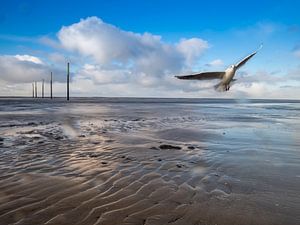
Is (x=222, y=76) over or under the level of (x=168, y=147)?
over

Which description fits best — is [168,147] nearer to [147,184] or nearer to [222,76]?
[222,76]

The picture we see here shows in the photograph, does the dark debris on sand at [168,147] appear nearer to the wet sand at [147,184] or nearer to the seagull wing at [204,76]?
the wet sand at [147,184]

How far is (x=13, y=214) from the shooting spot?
3.92 metres

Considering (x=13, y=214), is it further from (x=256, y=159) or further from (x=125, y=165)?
(x=256, y=159)

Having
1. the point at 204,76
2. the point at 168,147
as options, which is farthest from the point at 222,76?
the point at 168,147

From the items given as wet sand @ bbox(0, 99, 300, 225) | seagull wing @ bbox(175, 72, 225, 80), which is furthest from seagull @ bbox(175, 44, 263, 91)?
wet sand @ bbox(0, 99, 300, 225)

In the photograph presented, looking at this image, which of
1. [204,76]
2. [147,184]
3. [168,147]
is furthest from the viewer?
[204,76]

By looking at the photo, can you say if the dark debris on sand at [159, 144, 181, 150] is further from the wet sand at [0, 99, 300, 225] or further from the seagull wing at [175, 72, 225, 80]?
the seagull wing at [175, 72, 225, 80]

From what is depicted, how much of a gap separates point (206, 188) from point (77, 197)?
2361 millimetres

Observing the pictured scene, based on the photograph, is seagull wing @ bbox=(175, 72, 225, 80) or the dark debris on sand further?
seagull wing @ bbox=(175, 72, 225, 80)

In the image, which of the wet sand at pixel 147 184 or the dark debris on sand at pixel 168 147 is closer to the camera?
the wet sand at pixel 147 184

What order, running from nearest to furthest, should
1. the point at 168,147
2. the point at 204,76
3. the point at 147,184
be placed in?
the point at 147,184
the point at 168,147
the point at 204,76

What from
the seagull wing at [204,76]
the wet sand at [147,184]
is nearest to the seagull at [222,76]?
the seagull wing at [204,76]

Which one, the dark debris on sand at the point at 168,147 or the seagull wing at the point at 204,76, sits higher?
the seagull wing at the point at 204,76
